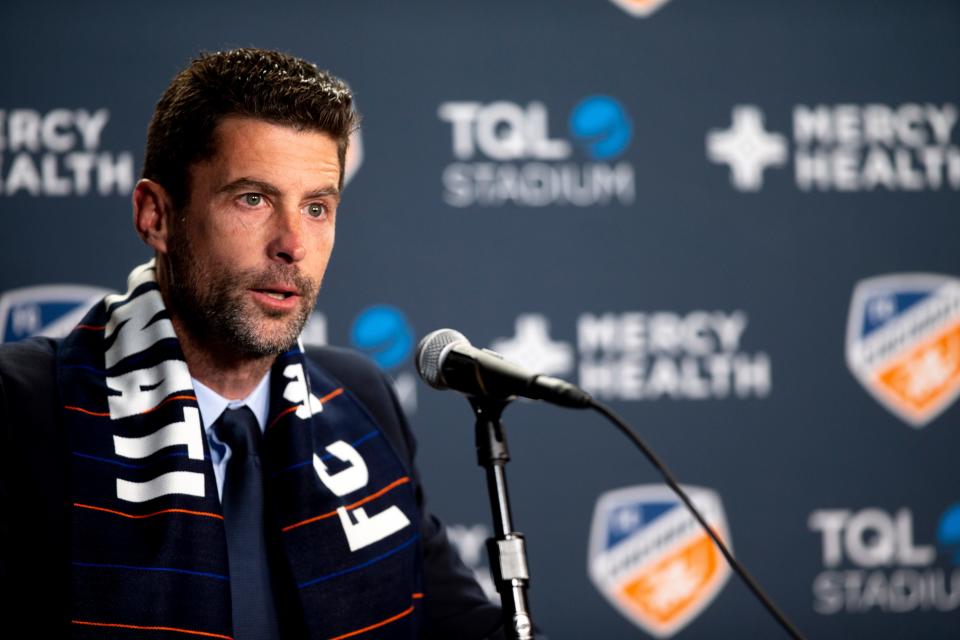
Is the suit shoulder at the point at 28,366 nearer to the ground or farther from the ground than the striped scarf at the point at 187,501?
farther from the ground

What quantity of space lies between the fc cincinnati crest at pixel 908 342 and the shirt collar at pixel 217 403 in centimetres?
136

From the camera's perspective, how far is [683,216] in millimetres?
2174

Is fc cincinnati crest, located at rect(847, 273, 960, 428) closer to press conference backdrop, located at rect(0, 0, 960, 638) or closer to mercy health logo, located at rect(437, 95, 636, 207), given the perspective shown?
press conference backdrop, located at rect(0, 0, 960, 638)

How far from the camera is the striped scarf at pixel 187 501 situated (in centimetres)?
118

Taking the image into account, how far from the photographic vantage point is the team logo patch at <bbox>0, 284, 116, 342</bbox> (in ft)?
6.52

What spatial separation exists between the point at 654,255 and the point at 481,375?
1298mm

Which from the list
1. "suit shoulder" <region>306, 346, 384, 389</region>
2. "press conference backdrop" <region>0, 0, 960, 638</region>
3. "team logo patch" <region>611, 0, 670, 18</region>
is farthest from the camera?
"team logo patch" <region>611, 0, 670, 18</region>

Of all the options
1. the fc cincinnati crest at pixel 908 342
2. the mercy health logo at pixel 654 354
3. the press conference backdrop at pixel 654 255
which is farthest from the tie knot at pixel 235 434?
the fc cincinnati crest at pixel 908 342

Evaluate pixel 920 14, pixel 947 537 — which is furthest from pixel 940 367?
pixel 920 14

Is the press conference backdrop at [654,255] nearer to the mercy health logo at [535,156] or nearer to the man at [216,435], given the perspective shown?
the mercy health logo at [535,156]

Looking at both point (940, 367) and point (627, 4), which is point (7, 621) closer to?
point (627, 4)

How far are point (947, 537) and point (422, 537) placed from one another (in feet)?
4.29

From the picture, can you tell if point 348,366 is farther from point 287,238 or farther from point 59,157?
point 59,157

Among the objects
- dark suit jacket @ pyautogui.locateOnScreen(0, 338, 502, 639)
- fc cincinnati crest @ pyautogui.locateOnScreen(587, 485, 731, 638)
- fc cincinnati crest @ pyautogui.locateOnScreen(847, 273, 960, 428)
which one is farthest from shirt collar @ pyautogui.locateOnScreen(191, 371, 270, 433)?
fc cincinnati crest @ pyautogui.locateOnScreen(847, 273, 960, 428)
